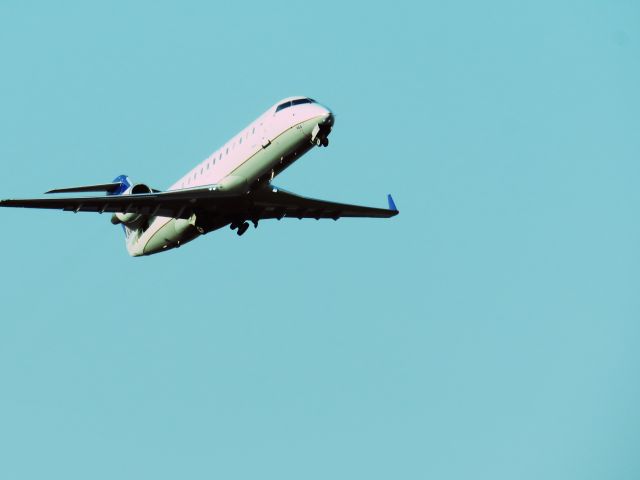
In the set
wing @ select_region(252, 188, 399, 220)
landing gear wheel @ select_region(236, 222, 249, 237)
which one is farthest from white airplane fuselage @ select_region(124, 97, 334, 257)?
landing gear wheel @ select_region(236, 222, 249, 237)

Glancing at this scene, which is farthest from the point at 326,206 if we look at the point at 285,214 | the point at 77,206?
the point at 77,206

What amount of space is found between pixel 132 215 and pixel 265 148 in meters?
7.73

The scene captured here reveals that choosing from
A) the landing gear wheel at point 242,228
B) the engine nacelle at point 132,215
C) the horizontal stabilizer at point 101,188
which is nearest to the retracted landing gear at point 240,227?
the landing gear wheel at point 242,228

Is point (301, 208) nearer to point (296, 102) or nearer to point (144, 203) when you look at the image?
point (296, 102)

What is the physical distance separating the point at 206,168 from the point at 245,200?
210 centimetres

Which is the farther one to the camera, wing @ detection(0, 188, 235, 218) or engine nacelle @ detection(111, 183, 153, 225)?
engine nacelle @ detection(111, 183, 153, 225)

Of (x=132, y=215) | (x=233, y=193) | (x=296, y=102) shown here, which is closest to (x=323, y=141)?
(x=296, y=102)

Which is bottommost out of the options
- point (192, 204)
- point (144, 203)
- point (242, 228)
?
point (242, 228)

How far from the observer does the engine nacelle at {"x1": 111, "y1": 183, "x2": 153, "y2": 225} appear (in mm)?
43281

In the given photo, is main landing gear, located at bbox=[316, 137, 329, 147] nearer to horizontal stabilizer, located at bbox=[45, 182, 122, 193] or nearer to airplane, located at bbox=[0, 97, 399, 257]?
airplane, located at bbox=[0, 97, 399, 257]

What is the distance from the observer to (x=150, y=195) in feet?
132

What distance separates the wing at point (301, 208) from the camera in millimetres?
41125

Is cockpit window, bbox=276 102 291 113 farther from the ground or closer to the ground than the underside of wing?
farther from the ground

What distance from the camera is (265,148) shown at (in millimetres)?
38844
